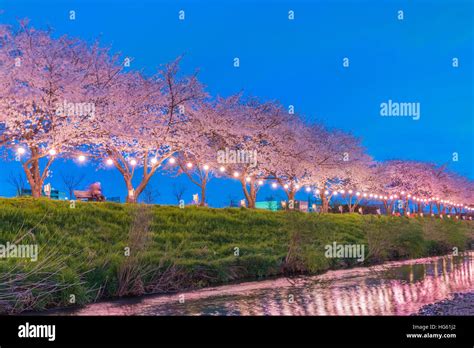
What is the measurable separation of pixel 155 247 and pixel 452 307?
509 inches

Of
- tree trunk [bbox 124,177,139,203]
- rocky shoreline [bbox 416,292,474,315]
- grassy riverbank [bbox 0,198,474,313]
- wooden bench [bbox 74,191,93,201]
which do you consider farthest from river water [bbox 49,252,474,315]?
wooden bench [bbox 74,191,93,201]

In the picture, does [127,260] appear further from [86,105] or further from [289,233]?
[86,105]

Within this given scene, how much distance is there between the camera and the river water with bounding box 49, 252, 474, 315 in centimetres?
1446

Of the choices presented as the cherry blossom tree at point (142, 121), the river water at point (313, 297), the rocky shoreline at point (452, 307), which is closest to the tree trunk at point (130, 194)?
the cherry blossom tree at point (142, 121)

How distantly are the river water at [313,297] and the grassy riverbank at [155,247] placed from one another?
93 centimetres

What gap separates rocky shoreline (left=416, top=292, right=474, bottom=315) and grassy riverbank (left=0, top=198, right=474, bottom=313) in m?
8.91

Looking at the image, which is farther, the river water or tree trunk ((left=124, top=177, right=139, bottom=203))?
tree trunk ((left=124, top=177, right=139, bottom=203))

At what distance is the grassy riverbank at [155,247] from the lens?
49.9ft

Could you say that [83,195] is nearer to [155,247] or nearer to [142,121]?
[142,121]

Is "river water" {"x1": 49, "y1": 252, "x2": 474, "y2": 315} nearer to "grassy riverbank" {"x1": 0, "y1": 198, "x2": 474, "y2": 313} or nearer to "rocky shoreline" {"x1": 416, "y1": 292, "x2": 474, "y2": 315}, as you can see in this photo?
"rocky shoreline" {"x1": 416, "y1": 292, "x2": 474, "y2": 315}
